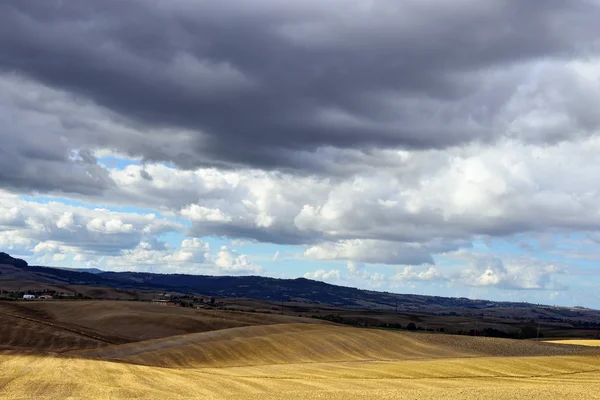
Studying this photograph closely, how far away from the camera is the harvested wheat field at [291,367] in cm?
4409

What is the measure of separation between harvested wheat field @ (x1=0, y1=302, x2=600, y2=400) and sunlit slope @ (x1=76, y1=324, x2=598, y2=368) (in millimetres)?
158

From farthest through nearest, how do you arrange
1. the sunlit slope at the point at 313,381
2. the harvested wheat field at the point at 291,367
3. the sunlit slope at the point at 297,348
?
the sunlit slope at the point at 297,348
the harvested wheat field at the point at 291,367
the sunlit slope at the point at 313,381

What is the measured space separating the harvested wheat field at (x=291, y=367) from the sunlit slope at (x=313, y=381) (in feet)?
0.27

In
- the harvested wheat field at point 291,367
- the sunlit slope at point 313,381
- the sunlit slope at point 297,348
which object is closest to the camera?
the sunlit slope at point 313,381

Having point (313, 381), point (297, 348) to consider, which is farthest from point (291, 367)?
point (297, 348)

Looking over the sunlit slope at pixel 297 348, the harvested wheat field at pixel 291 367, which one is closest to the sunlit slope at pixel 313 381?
the harvested wheat field at pixel 291 367

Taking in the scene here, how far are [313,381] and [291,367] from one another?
52.2 ft

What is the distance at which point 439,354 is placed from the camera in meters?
90.8

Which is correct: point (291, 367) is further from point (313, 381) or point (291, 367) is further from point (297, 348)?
point (297, 348)

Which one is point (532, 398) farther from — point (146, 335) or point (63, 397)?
point (146, 335)

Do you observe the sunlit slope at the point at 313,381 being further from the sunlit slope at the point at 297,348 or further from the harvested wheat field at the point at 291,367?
the sunlit slope at the point at 297,348

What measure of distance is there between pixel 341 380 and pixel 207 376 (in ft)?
37.6

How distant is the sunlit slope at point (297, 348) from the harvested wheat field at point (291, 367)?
6.2 inches

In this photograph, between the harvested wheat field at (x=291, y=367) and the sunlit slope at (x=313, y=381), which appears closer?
the sunlit slope at (x=313, y=381)
